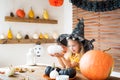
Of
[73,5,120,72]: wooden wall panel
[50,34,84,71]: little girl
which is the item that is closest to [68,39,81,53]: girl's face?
[50,34,84,71]: little girl

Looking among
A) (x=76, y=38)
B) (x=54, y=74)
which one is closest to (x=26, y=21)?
(x=76, y=38)

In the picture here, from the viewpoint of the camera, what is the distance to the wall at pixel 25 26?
3.46 metres

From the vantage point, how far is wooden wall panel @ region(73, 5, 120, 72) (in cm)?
307

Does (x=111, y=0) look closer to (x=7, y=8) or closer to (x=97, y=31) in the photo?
(x=97, y=31)

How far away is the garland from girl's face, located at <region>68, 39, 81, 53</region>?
110cm

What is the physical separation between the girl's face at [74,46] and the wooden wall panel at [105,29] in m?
1.05

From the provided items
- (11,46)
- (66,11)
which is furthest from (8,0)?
(66,11)

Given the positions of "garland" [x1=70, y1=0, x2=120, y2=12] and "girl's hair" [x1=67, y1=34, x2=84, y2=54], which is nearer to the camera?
"girl's hair" [x1=67, y1=34, x2=84, y2=54]

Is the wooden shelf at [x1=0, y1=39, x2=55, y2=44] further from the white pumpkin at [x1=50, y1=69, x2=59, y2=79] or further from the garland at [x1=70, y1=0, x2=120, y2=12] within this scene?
the white pumpkin at [x1=50, y1=69, x2=59, y2=79]

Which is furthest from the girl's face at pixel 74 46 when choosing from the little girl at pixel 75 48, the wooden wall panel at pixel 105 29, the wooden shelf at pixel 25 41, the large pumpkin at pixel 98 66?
the wooden shelf at pixel 25 41

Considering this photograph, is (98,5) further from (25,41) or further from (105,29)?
(25,41)

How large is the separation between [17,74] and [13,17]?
1875 mm

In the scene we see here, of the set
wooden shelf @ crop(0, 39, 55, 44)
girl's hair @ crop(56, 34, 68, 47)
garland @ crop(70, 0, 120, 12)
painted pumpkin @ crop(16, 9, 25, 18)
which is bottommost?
wooden shelf @ crop(0, 39, 55, 44)

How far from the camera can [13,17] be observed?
11.4 feet
